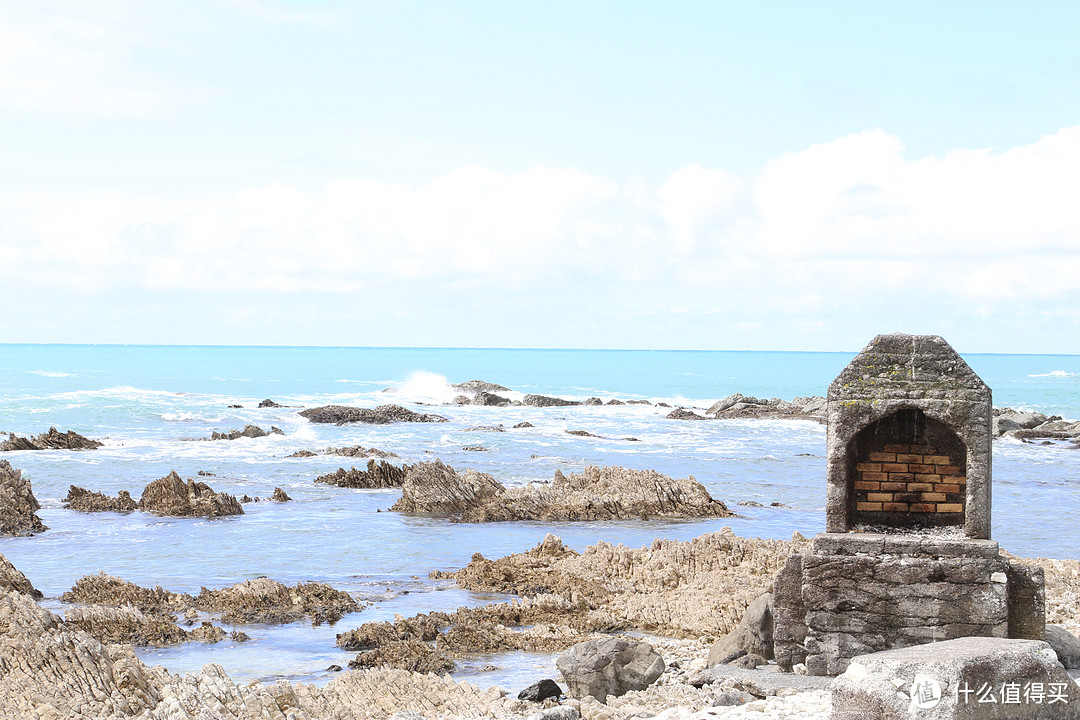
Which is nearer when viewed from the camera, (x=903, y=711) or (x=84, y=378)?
(x=903, y=711)

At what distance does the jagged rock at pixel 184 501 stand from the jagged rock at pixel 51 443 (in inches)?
502

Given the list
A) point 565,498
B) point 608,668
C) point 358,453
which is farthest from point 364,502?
point 608,668

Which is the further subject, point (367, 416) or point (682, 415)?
point (682, 415)

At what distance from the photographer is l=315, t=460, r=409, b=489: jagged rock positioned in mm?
25455

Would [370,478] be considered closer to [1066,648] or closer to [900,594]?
[900,594]

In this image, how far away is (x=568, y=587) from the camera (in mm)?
13328

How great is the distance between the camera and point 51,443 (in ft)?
106

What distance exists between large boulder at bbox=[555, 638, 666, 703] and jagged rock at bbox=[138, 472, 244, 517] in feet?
44.9

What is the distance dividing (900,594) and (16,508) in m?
16.8

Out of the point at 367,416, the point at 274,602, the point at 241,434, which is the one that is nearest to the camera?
the point at 274,602

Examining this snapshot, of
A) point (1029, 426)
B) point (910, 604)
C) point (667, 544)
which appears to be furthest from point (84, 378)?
point (910, 604)

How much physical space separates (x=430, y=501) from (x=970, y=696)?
642 inches

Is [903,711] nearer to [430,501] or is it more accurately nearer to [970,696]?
[970,696]

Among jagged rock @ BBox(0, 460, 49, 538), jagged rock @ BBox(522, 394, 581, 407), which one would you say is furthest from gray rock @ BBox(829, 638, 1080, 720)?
jagged rock @ BBox(522, 394, 581, 407)
